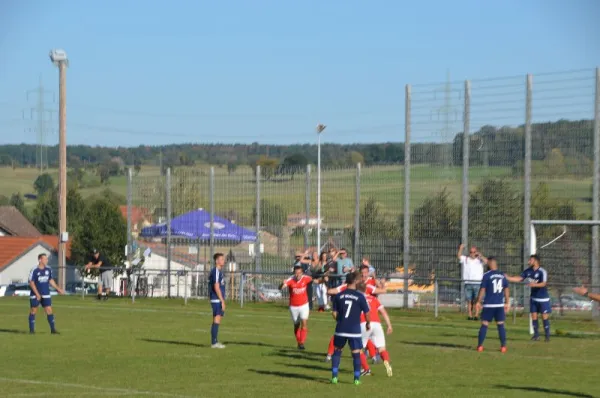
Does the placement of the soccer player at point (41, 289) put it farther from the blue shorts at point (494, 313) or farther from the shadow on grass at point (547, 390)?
the shadow on grass at point (547, 390)

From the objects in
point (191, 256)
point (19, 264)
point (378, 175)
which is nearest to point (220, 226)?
point (191, 256)

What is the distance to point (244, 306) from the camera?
3831cm

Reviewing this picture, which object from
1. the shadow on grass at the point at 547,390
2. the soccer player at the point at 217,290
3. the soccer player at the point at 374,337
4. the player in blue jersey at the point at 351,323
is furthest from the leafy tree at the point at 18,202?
the shadow on grass at the point at 547,390

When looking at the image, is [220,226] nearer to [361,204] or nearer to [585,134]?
[361,204]

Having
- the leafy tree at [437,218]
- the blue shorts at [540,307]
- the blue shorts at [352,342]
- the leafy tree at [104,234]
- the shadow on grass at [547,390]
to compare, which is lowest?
the leafy tree at [104,234]

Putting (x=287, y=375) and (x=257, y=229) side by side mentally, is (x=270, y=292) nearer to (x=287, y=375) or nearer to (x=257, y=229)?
→ (x=257, y=229)

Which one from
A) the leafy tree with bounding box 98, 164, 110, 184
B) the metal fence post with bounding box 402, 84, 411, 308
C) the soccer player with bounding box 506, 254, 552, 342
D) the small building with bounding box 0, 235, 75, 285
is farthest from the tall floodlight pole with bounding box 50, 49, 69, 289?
the leafy tree with bounding box 98, 164, 110, 184

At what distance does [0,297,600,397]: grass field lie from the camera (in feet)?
55.1

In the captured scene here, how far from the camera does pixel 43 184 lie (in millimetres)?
137125

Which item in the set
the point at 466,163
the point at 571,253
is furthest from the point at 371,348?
the point at 466,163

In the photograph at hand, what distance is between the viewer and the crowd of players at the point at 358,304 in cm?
1720

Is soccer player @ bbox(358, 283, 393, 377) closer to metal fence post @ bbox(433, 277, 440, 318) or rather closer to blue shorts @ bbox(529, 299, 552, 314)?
blue shorts @ bbox(529, 299, 552, 314)

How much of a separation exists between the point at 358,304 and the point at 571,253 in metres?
17.1

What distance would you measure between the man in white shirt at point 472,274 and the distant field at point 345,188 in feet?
9.40
